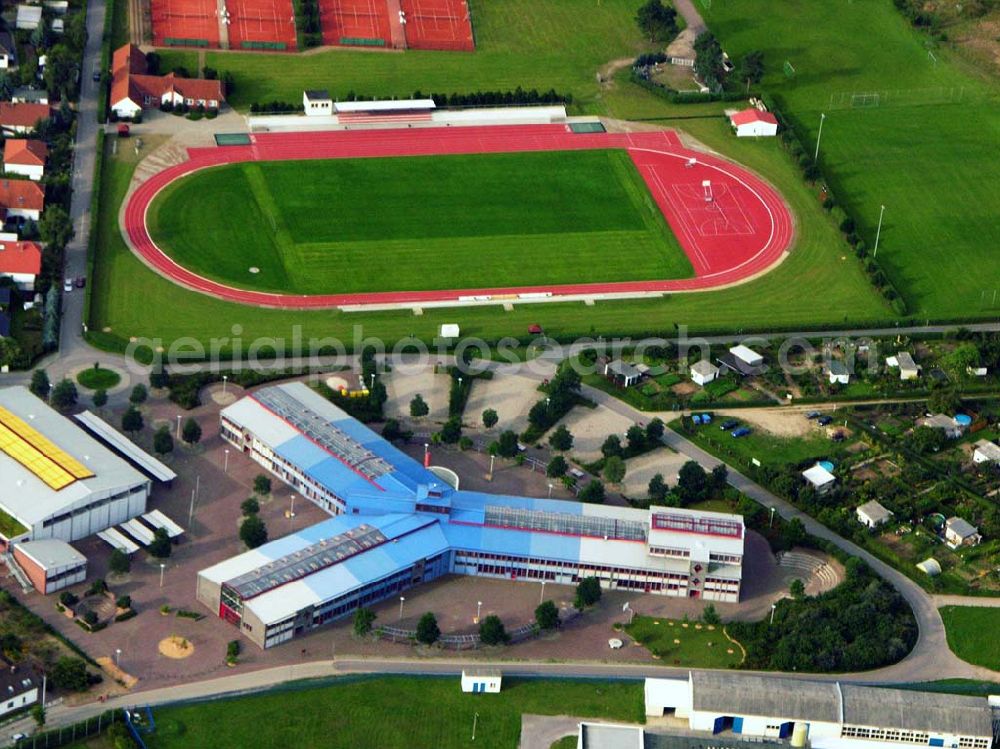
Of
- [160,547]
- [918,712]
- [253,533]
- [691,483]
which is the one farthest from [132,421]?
[918,712]

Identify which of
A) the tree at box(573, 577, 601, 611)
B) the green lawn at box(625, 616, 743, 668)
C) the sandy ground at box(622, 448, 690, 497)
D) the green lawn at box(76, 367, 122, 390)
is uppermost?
the green lawn at box(76, 367, 122, 390)

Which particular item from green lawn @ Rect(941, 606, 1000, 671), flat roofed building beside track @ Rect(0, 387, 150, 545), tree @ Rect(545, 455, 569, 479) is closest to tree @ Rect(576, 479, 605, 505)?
tree @ Rect(545, 455, 569, 479)

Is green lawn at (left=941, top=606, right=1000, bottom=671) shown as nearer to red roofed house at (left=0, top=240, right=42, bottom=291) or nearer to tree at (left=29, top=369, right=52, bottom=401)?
tree at (left=29, top=369, right=52, bottom=401)

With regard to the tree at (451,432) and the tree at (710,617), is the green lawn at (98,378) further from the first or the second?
the tree at (710,617)

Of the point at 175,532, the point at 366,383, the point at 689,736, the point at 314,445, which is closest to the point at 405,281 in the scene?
the point at 366,383

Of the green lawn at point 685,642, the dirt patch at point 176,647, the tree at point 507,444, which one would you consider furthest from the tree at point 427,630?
the tree at point 507,444

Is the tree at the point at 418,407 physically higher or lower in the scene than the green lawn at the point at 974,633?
higher
